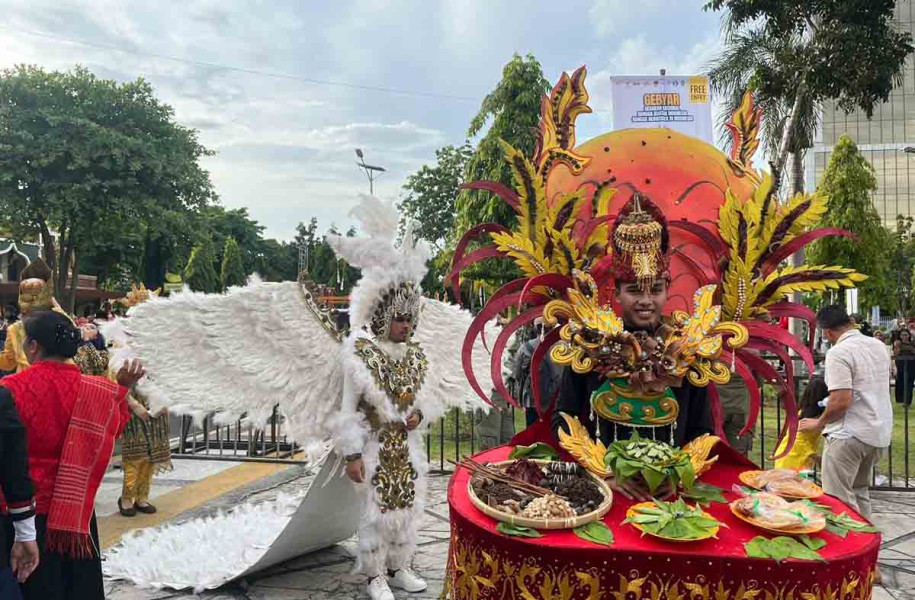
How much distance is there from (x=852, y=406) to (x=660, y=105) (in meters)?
2.60

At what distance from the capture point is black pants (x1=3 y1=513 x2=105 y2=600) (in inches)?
118

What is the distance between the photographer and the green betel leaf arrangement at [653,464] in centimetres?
252

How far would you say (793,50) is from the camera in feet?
44.7

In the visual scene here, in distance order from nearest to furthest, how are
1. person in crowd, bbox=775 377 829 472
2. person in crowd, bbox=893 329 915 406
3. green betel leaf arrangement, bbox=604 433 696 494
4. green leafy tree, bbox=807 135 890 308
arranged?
green betel leaf arrangement, bbox=604 433 696 494
person in crowd, bbox=775 377 829 472
person in crowd, bbox=893 329 915 406
green leafy tree, bbox=807 135 890 308

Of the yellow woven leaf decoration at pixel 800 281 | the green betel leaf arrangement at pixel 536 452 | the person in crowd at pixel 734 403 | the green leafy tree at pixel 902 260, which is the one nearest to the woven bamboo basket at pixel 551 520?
the green betel leaf arrangement at pixel 536 452

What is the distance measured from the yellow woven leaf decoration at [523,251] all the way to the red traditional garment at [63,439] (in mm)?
2076

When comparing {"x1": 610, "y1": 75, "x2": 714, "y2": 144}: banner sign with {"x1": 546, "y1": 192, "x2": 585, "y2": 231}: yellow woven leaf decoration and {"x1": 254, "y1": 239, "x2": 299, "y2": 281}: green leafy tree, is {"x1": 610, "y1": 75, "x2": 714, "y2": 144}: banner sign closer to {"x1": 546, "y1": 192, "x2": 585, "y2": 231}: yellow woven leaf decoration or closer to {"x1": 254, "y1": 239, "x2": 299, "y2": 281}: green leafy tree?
{"x1": 546, "y1": 192, "x2": 585, "y2": 231}: yellow woven leaf decoration

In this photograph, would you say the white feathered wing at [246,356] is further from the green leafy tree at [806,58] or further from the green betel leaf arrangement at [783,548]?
the green leafy tree at [806,58]

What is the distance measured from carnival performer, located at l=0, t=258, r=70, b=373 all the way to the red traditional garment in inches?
105

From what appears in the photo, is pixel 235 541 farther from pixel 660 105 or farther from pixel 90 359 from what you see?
pixel 660 105

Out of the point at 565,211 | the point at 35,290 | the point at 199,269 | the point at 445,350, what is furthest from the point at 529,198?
the point at 199,269

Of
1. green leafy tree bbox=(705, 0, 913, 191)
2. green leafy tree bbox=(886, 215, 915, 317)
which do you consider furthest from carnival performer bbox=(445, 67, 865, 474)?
green leafy tree bbox=(886, 215, 915, 317)

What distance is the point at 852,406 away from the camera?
4.57 meters

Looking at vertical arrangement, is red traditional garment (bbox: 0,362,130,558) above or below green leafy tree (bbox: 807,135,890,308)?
below
